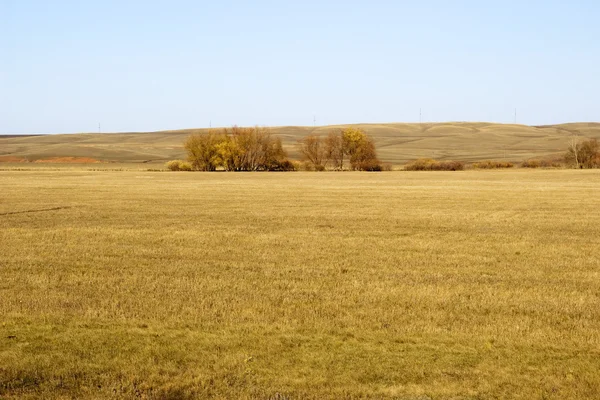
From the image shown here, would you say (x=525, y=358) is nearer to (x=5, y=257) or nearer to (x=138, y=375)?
(x=138, y=375)

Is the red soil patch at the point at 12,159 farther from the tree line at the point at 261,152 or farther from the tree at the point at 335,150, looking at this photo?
the tree at the point at 335,150

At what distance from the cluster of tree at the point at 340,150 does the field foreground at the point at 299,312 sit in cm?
8033

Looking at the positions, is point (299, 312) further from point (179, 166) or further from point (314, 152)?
point (314, 152)

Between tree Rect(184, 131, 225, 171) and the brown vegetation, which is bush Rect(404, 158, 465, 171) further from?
tree Rect(184, 131, 225, 171)

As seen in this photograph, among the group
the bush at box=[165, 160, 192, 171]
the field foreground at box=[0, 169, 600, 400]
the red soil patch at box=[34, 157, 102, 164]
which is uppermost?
the red soil patch at box=[34, 157, 102, 164]

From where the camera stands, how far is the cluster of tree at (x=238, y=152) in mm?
102188

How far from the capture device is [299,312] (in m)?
11.8

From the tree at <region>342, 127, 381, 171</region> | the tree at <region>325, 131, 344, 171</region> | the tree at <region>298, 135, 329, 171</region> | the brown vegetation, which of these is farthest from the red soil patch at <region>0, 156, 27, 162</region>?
the brown vegetation

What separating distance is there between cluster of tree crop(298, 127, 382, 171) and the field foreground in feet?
264

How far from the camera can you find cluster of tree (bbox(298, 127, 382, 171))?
342 feet

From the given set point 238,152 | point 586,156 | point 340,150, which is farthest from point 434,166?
point 238,152

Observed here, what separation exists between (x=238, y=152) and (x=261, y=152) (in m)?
3.63

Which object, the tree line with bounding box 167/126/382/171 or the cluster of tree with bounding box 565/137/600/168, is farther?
the tree line with bounding box 167/126/382/171

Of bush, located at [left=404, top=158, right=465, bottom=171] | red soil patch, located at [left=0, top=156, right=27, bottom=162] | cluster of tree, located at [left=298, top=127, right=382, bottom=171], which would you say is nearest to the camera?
bush, located at [left=404, top=158, right=465, bottom=171]
